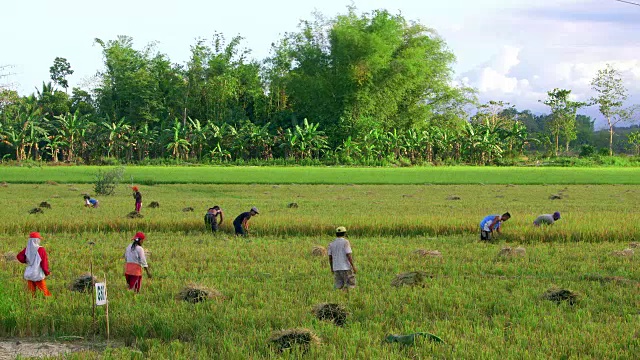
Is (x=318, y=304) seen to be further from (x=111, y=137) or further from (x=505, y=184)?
(x=111, y=137)

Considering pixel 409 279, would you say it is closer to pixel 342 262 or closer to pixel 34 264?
pixel 342 262

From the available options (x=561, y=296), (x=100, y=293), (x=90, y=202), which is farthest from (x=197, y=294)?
(x=90, y=202)

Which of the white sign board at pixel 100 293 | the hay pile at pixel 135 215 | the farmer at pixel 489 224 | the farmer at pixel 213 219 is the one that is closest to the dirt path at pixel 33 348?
the white sign board at pixel 100 293

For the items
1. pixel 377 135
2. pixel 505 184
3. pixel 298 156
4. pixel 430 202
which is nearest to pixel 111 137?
pixel 298 156

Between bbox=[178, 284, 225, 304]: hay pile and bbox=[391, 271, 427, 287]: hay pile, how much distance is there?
2.84m

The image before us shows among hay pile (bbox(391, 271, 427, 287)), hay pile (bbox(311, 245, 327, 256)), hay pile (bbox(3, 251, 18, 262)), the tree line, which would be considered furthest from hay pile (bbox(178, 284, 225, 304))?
the tree line

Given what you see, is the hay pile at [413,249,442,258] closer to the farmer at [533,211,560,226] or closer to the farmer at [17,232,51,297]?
the farmer at [533,211,560,226]

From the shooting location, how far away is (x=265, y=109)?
218 ft

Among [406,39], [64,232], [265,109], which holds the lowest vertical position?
[64,232]

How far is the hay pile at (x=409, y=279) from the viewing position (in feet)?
35.7

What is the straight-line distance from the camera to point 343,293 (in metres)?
10.3

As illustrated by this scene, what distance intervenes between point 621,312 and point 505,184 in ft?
104

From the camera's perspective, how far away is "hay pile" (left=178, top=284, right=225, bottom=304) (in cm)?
985

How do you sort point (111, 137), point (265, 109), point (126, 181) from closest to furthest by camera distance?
point (126, 181) → point (111, 137) → point (265, 109)
